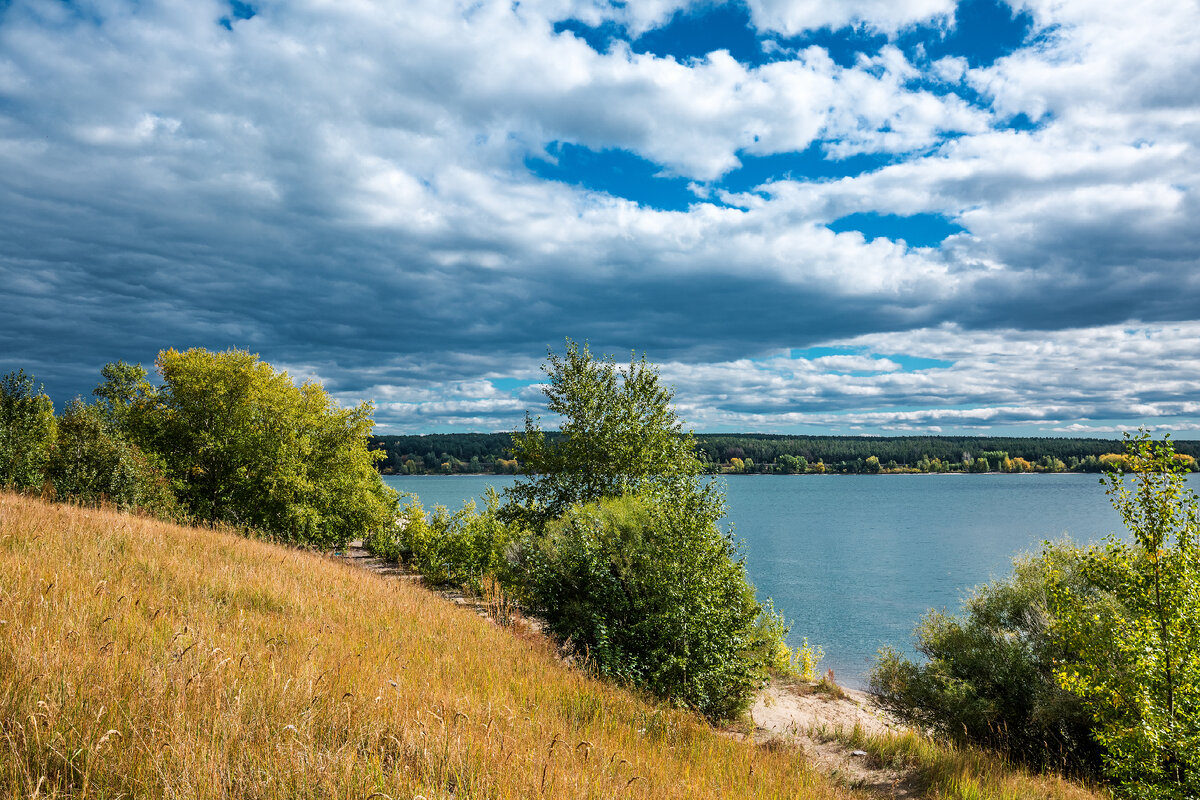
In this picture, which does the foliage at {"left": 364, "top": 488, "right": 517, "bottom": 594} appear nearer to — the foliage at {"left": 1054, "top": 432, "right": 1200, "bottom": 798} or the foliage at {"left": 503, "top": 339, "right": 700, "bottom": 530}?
A: the foliage at {"left": 503, "top": 339, "right": 700, "bottom": 530}

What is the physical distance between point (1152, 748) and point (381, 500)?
115 ft

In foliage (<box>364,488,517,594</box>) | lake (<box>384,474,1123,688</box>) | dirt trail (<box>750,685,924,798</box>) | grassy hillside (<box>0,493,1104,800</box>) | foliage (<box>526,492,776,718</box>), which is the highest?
grassy hillside (<box>0,493,1104,800</box>)

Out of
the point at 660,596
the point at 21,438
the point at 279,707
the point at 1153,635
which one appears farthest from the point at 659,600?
the point at 21,438

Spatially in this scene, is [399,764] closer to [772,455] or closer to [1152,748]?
[1152,748]

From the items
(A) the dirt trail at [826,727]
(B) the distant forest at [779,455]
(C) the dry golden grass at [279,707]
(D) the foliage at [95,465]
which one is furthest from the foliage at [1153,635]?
(B) the distant forest at [779,455]

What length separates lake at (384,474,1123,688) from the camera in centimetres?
3928

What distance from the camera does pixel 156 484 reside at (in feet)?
91.7

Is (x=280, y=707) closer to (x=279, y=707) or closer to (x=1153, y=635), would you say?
(x=279, y=707)

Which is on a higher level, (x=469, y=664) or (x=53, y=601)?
(x=53, y=601)

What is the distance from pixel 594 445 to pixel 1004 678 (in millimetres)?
15364

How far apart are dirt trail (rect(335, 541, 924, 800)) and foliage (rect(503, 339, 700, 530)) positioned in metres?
6.00

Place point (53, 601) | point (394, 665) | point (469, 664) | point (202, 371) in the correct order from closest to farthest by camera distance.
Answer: point (53, 601) → point (394, 665) → point (469, 664) → point (202, 371)

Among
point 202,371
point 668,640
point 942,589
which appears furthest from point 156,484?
point 942,589

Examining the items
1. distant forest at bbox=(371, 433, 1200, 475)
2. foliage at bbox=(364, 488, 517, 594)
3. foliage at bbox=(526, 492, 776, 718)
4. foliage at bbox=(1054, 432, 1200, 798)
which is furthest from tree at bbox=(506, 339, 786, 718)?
distant forest at bbox=(371, 433, 1200, 475)
